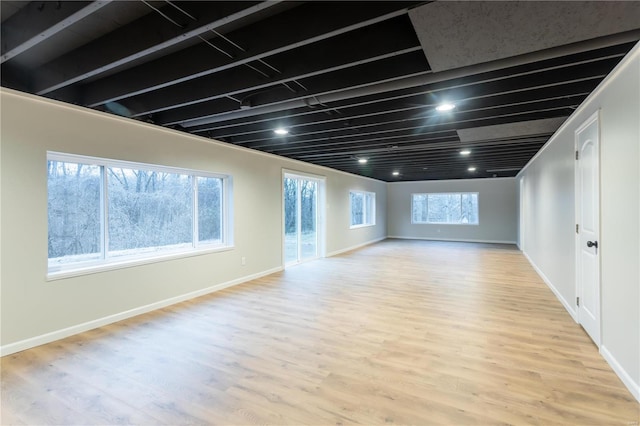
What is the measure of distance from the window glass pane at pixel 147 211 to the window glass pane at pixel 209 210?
0.18 meters

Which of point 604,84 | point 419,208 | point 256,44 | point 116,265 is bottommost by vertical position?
point 116,265

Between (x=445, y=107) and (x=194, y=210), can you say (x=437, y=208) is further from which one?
(x=194, y=210)

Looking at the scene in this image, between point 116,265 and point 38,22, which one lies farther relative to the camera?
point 116,265

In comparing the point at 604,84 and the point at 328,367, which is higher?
the point at 604,84

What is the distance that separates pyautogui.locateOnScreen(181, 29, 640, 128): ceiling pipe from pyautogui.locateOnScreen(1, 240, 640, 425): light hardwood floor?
2240mm

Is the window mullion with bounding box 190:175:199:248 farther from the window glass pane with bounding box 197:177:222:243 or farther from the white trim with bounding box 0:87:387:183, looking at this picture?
the white trim with bounding box 0:87:387:183

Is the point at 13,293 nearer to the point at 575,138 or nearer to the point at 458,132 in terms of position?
the point at 458,132

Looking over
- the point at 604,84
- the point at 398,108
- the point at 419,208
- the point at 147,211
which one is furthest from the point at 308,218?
the point at 419,208

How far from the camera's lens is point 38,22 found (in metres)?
1.85

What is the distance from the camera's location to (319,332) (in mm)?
3150

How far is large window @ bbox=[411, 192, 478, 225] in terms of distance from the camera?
11109 millimetres

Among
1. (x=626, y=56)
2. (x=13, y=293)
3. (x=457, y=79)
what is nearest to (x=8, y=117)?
(x=13, y=293)

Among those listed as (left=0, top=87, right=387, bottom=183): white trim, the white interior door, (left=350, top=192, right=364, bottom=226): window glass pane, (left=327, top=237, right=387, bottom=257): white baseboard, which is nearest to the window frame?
(left=0, top=87, right=387, bottom=183): white trim

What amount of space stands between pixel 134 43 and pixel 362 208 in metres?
8.70
